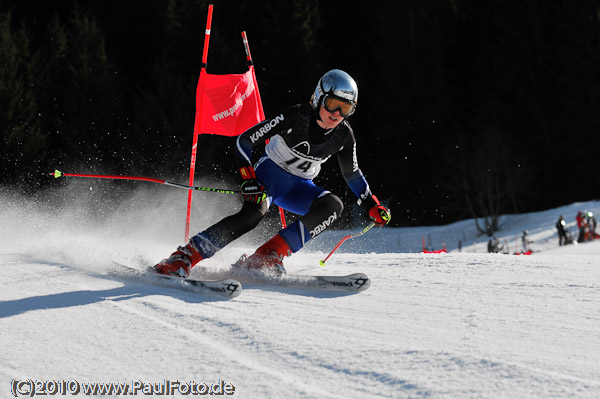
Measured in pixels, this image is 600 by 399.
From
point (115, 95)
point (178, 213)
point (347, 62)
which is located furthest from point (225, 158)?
point (347, 62)

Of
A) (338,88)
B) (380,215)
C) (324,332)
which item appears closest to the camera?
(324,332)

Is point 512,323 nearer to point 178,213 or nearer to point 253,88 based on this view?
point 253,88

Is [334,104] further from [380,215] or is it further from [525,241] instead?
[525,241]

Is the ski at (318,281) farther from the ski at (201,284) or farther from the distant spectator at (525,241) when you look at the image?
the distant spectator at (525,241)

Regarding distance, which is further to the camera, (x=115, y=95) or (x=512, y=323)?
(x=115, y=95)

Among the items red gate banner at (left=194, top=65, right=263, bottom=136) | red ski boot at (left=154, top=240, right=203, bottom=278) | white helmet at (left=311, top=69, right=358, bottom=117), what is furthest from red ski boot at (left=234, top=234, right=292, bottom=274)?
red gate banner at (left=194, top=65, right=263, bottom=136)

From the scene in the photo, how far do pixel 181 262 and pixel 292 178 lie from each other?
3.18ft

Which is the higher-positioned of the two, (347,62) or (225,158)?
(347,62)

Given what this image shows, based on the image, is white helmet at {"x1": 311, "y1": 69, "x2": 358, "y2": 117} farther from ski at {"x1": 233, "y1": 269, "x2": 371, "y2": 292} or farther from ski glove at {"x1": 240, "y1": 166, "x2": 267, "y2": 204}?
ski at {"x1": 233, "y1": 269, "x2": 371, "y2": 292}

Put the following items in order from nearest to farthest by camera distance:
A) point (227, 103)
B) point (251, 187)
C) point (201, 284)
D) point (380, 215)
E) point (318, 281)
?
1. point (201, 284)
2. point (318, 281)
3. point (251, 187)
4. point (380, 215)
5. point (227, 103)

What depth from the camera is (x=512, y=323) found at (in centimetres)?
279

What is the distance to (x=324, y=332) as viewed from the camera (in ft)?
8.60

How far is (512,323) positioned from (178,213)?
13967 mm

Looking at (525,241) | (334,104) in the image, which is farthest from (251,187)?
(525,241)
